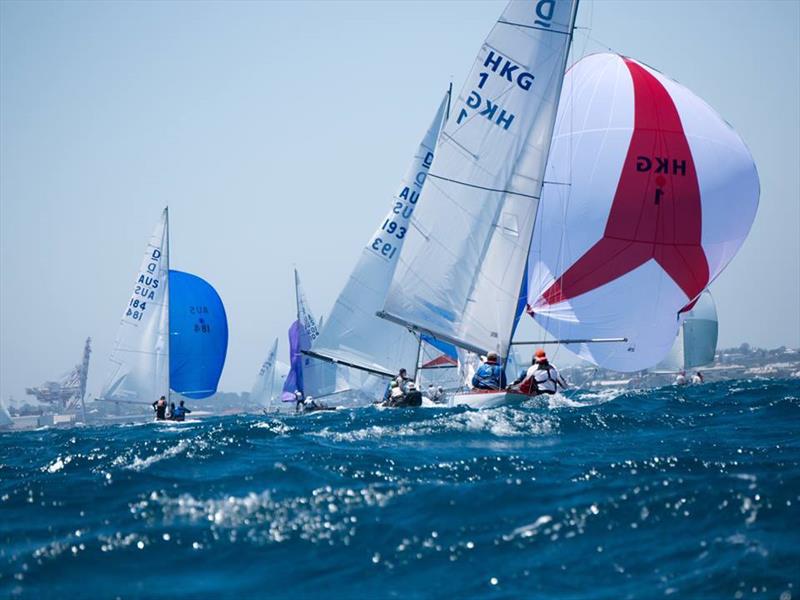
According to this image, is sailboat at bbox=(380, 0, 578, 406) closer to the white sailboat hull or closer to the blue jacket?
the white sailboat hull

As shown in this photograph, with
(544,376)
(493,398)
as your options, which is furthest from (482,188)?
(493,398)

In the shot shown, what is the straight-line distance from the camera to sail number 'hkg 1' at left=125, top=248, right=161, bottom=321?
108ft

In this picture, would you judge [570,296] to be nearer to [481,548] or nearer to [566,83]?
[566,83]

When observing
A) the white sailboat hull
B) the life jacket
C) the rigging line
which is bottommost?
the white sailboat hull

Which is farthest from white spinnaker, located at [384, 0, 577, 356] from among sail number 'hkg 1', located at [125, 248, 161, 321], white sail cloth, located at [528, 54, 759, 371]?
sail number 'hkg 1', located at [125, 248, 161, 321]

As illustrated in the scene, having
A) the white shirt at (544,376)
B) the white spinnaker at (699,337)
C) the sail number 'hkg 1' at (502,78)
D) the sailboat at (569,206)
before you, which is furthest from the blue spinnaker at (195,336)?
the white spinnaker at (699,337)

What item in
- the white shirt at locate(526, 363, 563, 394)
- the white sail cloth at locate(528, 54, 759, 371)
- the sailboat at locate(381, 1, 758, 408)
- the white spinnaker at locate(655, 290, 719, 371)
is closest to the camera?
the white shirt at locate(526, 363, 563, 394)

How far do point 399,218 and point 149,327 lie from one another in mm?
10843

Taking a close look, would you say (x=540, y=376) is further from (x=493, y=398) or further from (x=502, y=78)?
(x=502, y=78)

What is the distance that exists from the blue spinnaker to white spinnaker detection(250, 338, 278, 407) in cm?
2787

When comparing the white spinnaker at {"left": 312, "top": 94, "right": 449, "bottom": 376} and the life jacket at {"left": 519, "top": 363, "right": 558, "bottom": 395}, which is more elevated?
the white spinnaker at {"left": 312, "top": 94, "right": 449, "bottom": 376}

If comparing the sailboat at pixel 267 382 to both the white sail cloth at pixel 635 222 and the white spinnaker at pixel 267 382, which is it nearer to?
the white spinnaker at pixel 267 382

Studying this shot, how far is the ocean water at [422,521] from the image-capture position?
6332 millimetres

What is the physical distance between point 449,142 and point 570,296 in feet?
14.3
